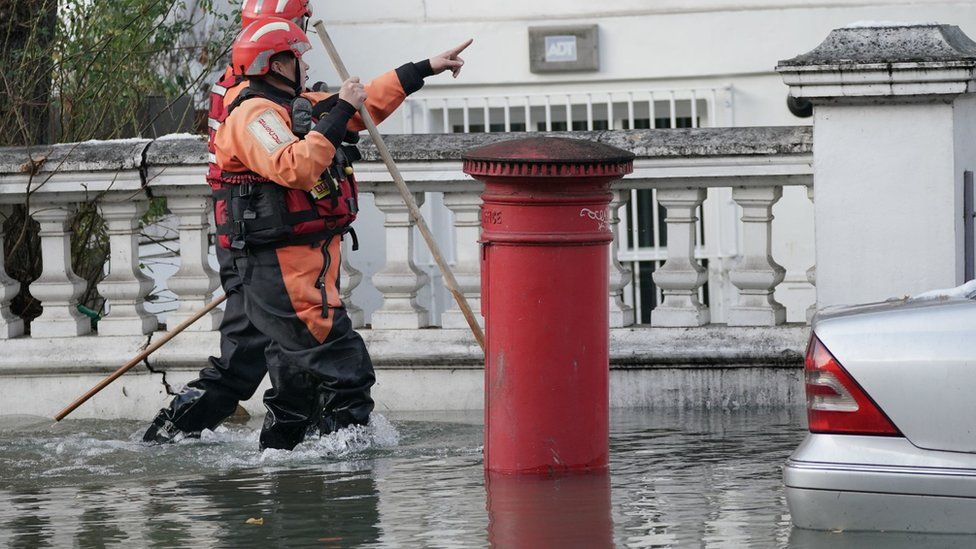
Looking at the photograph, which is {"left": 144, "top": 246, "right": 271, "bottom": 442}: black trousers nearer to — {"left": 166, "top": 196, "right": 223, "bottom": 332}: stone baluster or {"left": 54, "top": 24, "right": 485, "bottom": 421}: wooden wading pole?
{"left": 54, "top": 24, "right": 485, "bottom": 421}: wooden wading pole

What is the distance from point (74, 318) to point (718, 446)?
119 inches

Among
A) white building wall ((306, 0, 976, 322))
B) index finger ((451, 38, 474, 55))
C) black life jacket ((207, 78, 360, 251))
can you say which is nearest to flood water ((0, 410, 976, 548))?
black life jacket ((207, 78, 360, 251))

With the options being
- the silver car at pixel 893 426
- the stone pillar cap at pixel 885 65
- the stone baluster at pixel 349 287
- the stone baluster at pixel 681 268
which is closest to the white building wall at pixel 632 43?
the stone baluster at pixel 349 287

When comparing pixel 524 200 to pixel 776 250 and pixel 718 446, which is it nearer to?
pixel 718 446

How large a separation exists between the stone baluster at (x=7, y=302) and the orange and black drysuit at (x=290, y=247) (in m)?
1.68

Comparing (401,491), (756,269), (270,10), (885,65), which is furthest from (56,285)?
(885,65)

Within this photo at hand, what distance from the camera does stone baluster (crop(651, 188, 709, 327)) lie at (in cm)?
778

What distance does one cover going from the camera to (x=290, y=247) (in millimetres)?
6672

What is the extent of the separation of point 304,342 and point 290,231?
413mm

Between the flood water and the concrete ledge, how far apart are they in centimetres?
10

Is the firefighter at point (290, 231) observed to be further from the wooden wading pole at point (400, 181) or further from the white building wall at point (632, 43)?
the white building wall at point (632, 43)

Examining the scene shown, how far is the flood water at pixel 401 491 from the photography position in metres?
5.43

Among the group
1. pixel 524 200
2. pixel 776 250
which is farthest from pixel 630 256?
pixel 524 200

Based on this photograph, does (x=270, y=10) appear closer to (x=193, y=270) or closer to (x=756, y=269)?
(x=193, y=270)
